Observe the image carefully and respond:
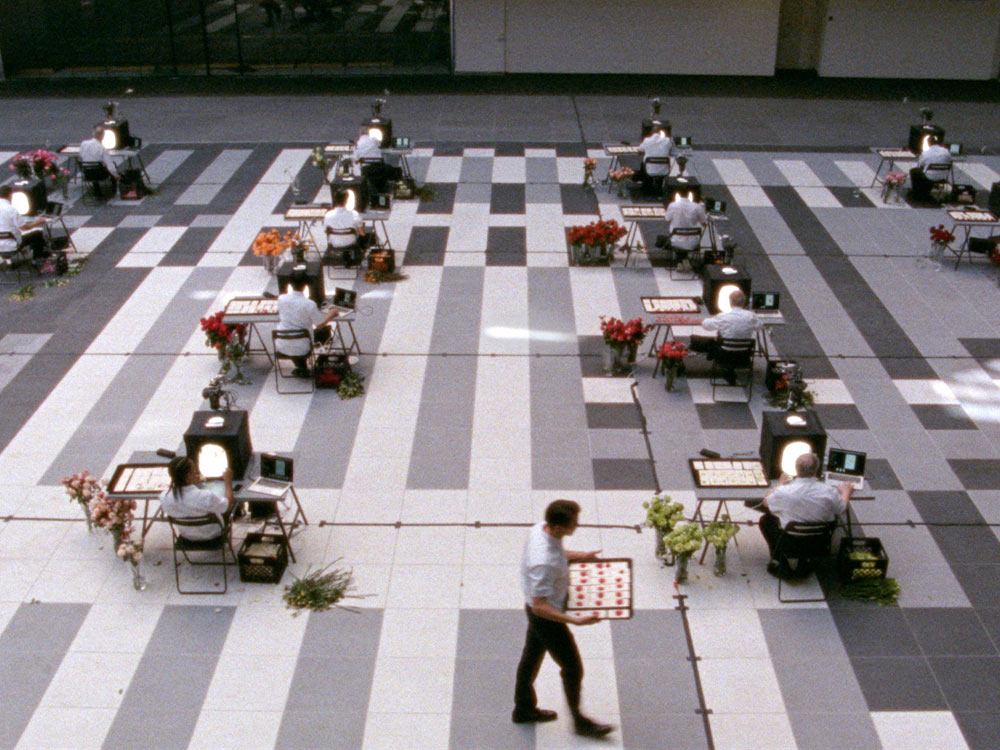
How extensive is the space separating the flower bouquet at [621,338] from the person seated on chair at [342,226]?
4.03 metres

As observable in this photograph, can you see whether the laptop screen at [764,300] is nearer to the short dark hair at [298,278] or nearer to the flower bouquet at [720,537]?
the flower bouquet at [720,537]

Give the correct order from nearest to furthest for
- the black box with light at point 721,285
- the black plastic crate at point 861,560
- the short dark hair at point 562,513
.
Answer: the short dark hair at point 562,513 → the black plastic crate at point 861,560 → the black box with light at point 721,285

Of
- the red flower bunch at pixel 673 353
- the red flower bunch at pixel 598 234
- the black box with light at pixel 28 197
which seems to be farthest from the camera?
the black box with light at pixel 28 197

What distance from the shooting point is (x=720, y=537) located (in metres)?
7.79

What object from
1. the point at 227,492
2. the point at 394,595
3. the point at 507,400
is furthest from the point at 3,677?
the point at 507,400

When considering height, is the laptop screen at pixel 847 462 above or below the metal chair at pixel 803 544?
above

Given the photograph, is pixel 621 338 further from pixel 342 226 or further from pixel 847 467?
pixel 342 226

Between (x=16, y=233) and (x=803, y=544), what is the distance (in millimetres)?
10366

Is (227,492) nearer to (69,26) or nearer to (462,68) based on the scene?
(462,68)

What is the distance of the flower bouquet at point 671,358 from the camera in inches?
416

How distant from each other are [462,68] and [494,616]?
66.0ft

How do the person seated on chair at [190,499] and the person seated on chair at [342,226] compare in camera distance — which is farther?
the person seated on chair at [342,226]

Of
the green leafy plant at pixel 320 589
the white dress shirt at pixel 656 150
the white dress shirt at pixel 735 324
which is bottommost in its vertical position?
the green leafy plant at pixel 320 589

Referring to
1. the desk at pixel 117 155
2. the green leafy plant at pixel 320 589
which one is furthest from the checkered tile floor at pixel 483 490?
the desk at pixel 117 155
